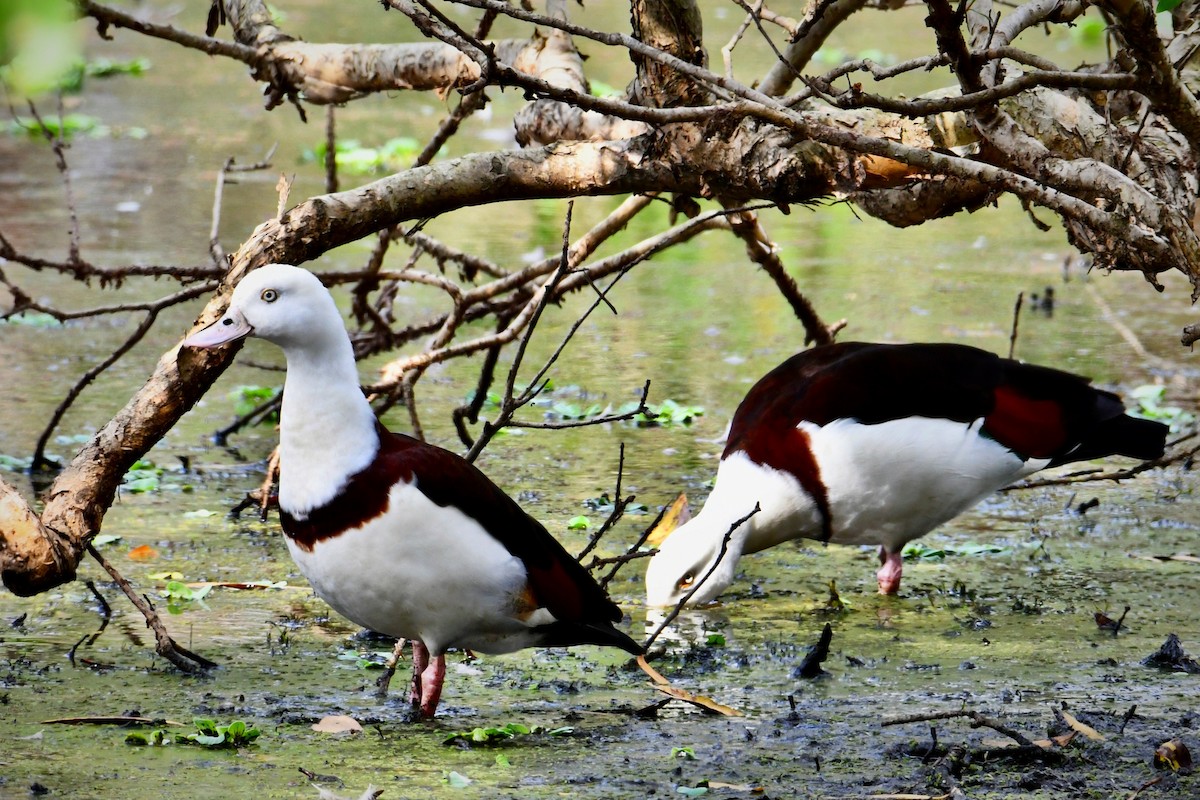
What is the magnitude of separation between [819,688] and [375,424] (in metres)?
1.30

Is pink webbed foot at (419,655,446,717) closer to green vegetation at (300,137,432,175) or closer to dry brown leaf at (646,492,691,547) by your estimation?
dry brown leaf at (646,492,691,547)

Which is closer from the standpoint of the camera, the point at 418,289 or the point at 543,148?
the point at 543,148

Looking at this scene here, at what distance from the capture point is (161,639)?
12.2ft

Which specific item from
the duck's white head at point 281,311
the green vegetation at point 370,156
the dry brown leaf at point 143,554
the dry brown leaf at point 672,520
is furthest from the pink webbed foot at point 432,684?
the green vegetation at point 370,156

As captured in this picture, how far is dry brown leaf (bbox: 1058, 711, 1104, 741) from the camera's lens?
3293mm

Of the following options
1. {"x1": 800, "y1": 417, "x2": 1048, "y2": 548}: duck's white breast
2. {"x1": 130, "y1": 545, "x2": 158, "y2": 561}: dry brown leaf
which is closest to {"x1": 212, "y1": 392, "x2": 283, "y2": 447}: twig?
{"x1": 130, "y1": 545, "x2": 158, "y2": 561}: dry brown leaf

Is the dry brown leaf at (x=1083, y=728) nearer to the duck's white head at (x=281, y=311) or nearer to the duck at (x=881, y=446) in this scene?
the duck at (x=881, y=446)

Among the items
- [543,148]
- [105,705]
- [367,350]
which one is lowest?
[105,705]

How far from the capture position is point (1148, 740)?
3332mm

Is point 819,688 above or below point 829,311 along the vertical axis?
below

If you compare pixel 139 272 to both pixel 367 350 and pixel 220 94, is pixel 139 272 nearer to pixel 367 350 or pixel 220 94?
pixel 367 350

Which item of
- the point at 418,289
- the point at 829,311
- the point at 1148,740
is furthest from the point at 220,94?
the point at 1148,740

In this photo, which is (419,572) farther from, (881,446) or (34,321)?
(34,321)

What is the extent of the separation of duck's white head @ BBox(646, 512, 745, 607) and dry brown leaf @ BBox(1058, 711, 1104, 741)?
1.18 metres
